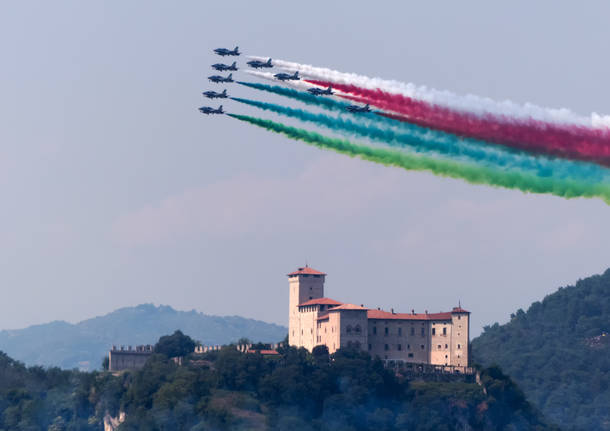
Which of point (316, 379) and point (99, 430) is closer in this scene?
point (316, 379)

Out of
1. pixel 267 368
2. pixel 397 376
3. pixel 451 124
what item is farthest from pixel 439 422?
pixel 451 124

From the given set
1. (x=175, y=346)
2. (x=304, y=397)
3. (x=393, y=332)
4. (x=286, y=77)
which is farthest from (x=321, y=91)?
(x=175, y=346)

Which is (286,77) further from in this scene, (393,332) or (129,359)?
(129,359)

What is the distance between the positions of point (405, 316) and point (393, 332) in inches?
103

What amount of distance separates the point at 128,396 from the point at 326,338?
24570 mm

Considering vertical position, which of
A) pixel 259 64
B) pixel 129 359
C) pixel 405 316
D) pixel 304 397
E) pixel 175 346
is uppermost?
pixel 259 64

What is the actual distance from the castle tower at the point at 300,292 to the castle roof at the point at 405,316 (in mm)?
9139

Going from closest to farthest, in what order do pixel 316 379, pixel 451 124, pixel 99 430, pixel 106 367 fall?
pixel 451 124, pixel 316 379, pixel 99 430, pixel 106 367

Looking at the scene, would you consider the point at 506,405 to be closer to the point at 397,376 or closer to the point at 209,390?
the point at 397,376

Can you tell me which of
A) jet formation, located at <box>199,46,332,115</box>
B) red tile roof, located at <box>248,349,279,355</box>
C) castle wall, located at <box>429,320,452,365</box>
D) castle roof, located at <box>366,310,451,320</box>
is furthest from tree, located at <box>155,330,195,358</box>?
jet formation, located at <box>199,46,332,115</box>

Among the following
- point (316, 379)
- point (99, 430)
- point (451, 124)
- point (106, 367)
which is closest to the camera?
point (451, 124)

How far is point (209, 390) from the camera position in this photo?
6452 inches

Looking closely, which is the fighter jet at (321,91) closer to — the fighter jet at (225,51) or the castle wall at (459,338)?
the fighter jet at (225,51)

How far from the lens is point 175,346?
181375mm
